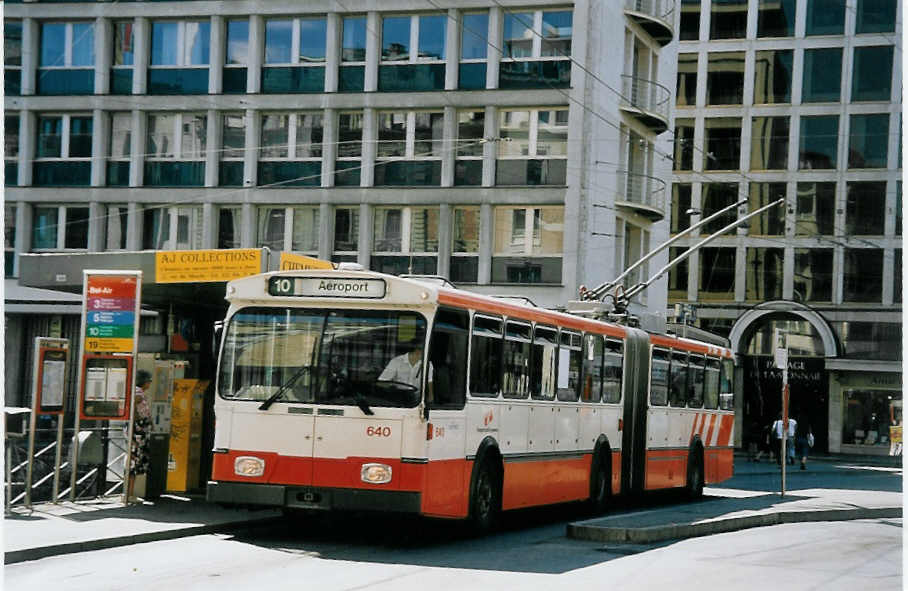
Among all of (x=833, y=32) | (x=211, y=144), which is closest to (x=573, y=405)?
(x=211, y=144)

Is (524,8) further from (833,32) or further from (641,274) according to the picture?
(833,32)

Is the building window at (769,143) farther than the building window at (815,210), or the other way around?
the building window at (769,143)

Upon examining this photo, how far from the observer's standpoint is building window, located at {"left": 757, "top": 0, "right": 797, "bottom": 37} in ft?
187

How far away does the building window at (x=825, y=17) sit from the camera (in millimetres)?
55250

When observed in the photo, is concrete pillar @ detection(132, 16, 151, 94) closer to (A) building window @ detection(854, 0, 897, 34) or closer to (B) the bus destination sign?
(A) building window @ detection(854, 0, 897, 34)

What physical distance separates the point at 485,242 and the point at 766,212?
2138cm

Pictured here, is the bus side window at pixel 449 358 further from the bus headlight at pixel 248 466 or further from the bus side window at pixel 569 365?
the bus side window at pixel 569 365

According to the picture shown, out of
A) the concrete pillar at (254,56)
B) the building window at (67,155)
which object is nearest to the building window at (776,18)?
the concrete pillar at (254,56)

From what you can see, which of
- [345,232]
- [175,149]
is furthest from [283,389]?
[175,149]

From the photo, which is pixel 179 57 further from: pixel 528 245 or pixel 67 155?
pixel 528 245

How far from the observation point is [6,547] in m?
13.0

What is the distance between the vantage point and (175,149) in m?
→ 42.1

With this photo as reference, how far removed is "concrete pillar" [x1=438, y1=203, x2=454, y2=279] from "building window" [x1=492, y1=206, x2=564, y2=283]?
1.23 metres

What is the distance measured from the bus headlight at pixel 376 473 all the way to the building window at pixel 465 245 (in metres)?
25.4
